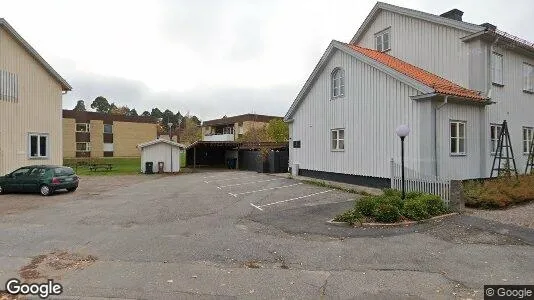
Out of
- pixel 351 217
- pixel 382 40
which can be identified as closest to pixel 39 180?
pixel 351 217

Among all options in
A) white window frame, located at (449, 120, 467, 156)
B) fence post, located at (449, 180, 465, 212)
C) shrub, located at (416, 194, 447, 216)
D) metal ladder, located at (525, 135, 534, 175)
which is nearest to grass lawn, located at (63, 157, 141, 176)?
white window frame, located at (449, 120, 467, 156)

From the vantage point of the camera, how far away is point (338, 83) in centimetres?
1778

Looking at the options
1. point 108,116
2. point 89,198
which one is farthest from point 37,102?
point 108,116

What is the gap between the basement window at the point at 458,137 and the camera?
553 inches

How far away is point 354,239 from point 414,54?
12.6 metres

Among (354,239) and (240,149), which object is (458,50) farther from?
(240,149)

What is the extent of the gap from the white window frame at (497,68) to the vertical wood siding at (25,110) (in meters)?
24.6

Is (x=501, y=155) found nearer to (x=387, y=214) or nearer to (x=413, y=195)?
(x=413, y=195)

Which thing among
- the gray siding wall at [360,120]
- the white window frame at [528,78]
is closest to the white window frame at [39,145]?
the gray siding wall at [360,120]

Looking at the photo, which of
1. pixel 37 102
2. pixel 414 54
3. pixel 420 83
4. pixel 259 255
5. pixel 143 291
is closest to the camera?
pixel 143 291

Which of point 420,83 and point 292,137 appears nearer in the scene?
point 420,83

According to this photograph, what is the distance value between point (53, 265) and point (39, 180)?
1187 centimetres

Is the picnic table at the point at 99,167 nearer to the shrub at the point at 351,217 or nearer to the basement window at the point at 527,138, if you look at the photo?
the shrub at the point at 351,217

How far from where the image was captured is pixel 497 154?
15789 millimetres
